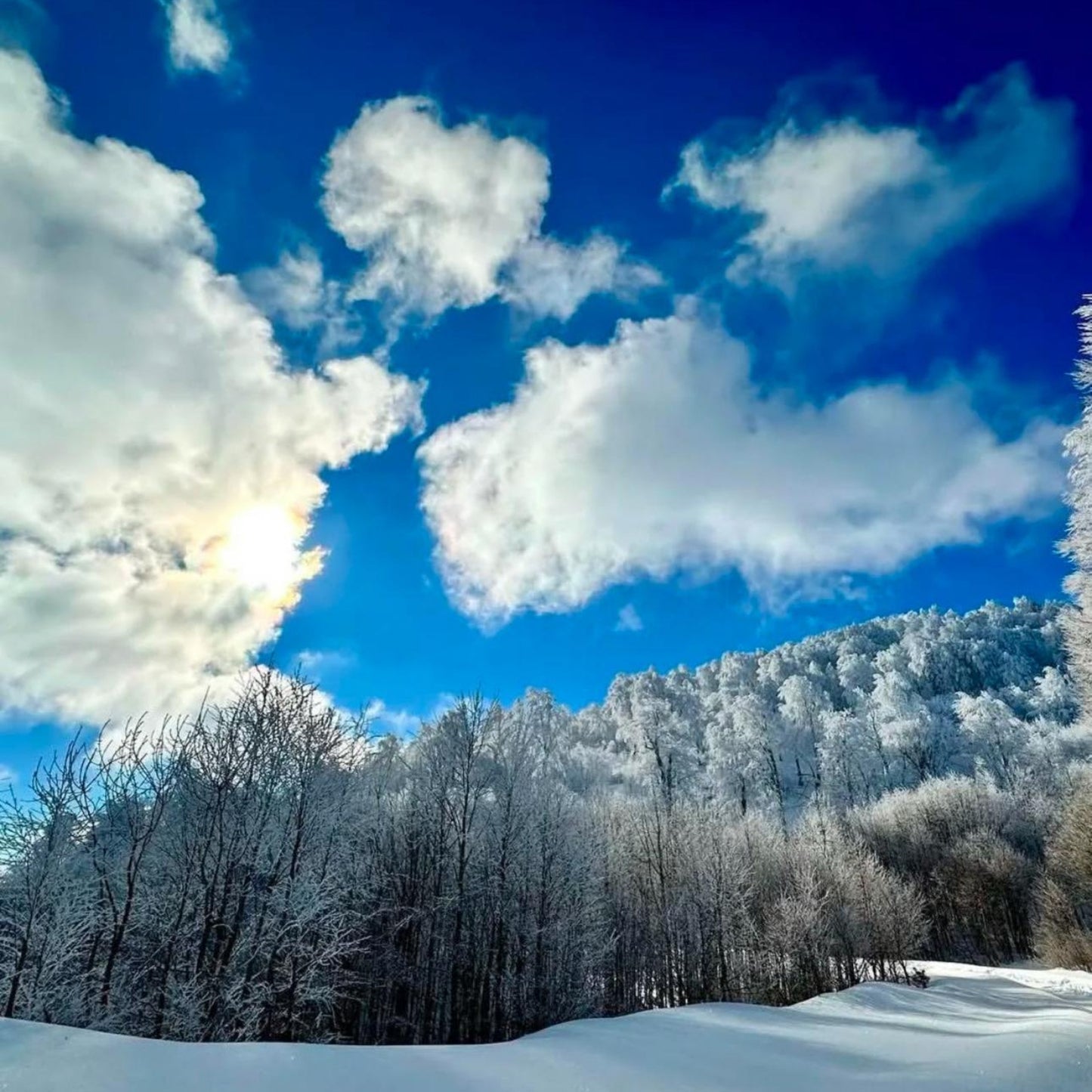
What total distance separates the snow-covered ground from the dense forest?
10332mm

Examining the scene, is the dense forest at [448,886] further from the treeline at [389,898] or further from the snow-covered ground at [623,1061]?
the snow-covered ground at [623,1061]

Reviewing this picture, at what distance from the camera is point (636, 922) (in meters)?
33.9

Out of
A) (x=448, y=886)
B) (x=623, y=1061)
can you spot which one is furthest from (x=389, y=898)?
(x=623, y=1061)

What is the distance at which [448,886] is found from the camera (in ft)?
87.0

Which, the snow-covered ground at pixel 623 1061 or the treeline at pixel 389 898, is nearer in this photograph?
the snow-covered ground at pixel 623 1061

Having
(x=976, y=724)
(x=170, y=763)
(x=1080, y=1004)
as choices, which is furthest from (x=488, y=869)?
(x=976, y=724)

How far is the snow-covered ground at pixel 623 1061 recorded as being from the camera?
4531 mm

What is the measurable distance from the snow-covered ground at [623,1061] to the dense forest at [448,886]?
10.3 meters

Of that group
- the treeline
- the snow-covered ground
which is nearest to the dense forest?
the treeline

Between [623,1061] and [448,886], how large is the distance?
897 inches

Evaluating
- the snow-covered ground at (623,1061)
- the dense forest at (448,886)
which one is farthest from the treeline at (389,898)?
the snow-covered ground at (623,1061)

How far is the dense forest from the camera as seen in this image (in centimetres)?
1518

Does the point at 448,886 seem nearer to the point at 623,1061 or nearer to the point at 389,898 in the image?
the point at 389,898

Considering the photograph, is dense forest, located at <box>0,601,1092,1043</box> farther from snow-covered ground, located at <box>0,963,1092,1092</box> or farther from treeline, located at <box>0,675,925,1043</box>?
snow-covered ground, located at <box>0,963,1092,1092</box>
